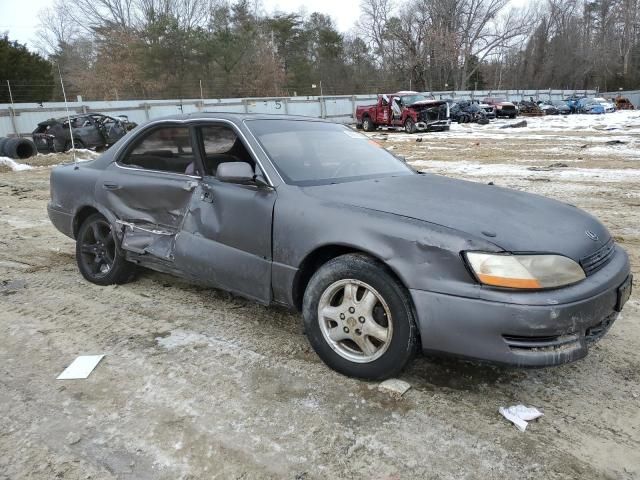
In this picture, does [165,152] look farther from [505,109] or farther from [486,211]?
[505,109]

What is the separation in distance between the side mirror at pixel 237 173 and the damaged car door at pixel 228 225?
0.5 inches

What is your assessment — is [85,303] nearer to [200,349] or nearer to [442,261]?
[200,349]

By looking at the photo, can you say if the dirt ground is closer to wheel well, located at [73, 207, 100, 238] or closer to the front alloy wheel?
the front alloy wheel

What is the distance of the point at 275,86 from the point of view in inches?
1763

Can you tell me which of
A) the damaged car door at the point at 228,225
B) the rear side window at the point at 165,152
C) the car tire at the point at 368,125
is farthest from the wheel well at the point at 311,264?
the car tire at the point at 368,125

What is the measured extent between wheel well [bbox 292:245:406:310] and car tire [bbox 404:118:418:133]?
2248 cm

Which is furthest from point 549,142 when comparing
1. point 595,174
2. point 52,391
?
point 52,391

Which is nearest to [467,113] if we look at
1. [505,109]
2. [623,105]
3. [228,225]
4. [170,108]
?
[505,109]

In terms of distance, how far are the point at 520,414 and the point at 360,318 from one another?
36.9 inches

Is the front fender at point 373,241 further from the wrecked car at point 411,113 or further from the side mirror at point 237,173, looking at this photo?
the wrecked car at point 411,113

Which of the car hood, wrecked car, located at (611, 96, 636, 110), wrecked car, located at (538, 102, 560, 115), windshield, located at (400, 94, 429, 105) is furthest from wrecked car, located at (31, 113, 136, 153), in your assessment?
wrecked car, located at (611, 96, 636, 110)

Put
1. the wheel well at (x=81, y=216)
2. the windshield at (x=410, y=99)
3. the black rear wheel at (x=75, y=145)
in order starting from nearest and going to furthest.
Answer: the wheel well at (x=81, y=216) < the black rear wheel at (x=75, y=145) < the windshield at (x=410, y=99)

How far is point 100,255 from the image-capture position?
4.63 metres

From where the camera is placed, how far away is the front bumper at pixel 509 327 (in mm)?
2447
